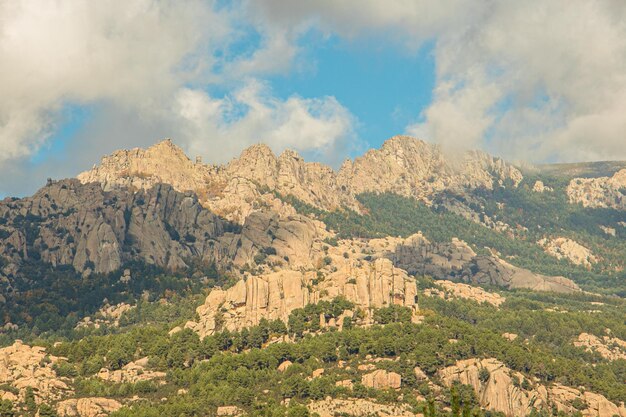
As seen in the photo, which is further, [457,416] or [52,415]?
[52,415]

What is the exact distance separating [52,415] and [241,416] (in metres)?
37.6

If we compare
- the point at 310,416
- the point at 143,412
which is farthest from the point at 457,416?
the point at 143,412

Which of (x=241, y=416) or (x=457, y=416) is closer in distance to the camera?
(x=457, y=416)

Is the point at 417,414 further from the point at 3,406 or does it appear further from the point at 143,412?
the point at 3,406

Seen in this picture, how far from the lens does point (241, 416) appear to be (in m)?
196

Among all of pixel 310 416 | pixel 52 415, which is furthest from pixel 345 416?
pixel 52 415

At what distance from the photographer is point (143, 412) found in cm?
19800

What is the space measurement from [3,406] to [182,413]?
35.3 metres

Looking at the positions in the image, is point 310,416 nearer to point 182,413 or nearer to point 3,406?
point 182,413

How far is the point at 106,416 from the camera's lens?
656ft

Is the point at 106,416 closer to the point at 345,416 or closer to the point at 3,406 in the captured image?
the point at 3,406

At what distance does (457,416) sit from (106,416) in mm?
105825

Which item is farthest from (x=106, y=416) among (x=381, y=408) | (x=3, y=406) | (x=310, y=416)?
(x=381, y=408)

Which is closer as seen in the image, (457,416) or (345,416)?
(457,416)
